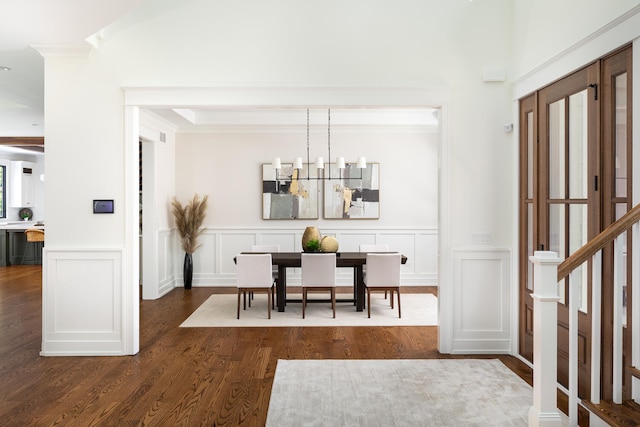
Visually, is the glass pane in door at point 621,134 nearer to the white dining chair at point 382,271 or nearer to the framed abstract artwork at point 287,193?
the white dining chair at point 382,271

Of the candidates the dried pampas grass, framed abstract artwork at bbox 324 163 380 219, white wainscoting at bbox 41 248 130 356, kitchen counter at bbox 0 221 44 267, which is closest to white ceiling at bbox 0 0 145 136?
white wainscoting at bbox 41 248 130 356

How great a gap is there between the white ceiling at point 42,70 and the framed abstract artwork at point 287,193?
787 millimetres

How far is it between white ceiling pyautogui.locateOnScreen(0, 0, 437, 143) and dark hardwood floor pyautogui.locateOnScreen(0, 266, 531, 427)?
2.76m

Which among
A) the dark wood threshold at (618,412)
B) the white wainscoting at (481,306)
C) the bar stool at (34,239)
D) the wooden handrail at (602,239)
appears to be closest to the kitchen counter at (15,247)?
the bar stool at (34,239)

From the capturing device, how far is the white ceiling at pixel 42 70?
332cm

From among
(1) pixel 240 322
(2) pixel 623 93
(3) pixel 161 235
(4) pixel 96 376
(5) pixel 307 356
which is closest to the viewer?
(2) pixel 623 93

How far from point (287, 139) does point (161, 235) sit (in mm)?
2545

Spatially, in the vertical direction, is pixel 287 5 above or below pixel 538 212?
above

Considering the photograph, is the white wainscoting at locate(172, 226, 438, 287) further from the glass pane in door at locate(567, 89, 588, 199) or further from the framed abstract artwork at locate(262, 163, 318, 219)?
the glass pane in door at locate(567, 89, 588, 199)

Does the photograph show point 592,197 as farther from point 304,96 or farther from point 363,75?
point 304,96

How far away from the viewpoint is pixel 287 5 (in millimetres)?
4160

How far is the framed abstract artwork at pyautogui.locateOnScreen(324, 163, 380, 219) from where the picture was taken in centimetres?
764

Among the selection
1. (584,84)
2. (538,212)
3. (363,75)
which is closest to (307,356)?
(538,212)

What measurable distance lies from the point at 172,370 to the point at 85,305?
3.64 feet
